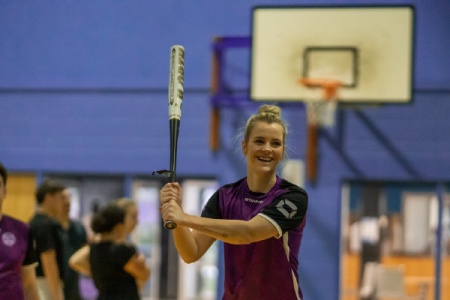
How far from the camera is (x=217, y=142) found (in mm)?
7453

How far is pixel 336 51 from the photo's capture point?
650 cm

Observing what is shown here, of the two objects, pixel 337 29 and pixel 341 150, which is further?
pixel 341 150

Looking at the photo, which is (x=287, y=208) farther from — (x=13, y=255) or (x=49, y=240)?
(x=49, y=240)

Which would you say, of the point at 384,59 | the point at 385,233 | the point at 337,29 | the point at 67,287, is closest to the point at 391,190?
Answer: the point at 385,233

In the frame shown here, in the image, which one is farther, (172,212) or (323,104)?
(323,104)

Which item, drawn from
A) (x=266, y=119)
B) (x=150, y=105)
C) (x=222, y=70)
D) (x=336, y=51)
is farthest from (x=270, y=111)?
(x=150, y=105)

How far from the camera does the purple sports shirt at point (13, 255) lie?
250cm

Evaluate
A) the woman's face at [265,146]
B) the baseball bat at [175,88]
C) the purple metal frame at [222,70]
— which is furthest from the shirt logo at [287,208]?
the purple metal frame at [222,70]

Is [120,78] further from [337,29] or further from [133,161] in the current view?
[337,29]

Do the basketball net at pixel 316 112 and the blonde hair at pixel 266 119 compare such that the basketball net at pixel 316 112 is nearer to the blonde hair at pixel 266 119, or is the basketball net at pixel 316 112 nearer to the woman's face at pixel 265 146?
the blonde hair at pixel 266 119

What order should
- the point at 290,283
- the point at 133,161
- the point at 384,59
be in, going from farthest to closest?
the point at 133,161, the point at 384,59, the point at 290,283

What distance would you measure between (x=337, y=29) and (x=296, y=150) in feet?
5.81

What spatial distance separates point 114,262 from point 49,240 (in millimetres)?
836

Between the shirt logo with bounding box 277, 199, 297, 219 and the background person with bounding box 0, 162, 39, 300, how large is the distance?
54.4 inches
